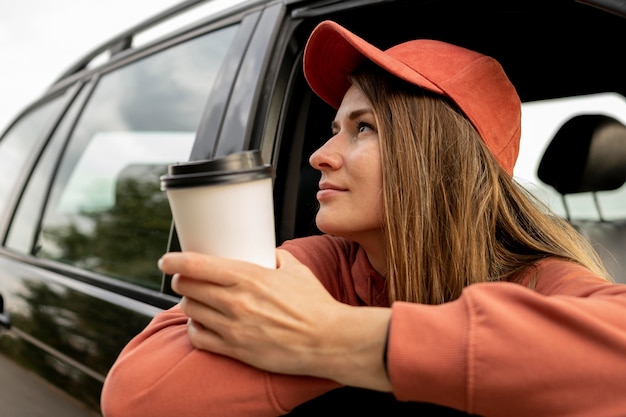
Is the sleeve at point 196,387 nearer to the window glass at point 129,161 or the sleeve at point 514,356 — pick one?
the sleeve at point 514,356

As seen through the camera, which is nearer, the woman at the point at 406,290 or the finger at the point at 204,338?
the woman at the point at 406,290

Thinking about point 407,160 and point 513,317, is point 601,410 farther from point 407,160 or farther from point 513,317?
point 407,160

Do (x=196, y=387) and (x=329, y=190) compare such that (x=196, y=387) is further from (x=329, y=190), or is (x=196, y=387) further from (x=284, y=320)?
(x=329, y=190)

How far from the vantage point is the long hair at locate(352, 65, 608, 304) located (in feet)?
4.09

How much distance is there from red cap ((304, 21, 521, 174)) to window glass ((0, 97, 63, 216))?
6.81 feet

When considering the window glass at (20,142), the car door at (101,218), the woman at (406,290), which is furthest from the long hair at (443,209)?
the window glass at (20,142)

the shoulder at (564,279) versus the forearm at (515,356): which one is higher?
the shoulder at (564,279)

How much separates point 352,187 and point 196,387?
0.51 meters

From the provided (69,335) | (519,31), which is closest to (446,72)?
(519,31)

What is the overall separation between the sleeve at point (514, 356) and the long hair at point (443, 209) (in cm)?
37

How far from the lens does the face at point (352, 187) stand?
4.18 feet

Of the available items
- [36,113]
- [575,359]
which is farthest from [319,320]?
[36,113]

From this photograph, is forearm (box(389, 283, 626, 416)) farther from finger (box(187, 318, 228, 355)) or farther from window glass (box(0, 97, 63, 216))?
window glass (box(0, 97, 63, 216))

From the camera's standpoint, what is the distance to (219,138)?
1.71 m
